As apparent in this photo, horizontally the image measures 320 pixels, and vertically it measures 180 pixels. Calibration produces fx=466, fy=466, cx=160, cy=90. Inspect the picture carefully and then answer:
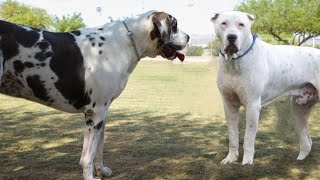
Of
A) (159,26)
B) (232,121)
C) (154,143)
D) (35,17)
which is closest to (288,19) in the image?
(35,17)

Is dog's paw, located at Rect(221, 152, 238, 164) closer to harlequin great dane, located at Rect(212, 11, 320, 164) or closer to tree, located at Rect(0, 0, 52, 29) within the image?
harlequin great dane, located at Rect(212, 11, 320, 164)

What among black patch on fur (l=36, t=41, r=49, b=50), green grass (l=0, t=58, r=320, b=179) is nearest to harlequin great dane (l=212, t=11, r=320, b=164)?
green grass (l=0, t=58, r=320, b=179)

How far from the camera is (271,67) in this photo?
5816 millimetres

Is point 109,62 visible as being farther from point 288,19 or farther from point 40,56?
point 288,19

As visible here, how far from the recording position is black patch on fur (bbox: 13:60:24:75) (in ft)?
14.2

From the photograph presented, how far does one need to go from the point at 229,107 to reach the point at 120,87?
170 cm

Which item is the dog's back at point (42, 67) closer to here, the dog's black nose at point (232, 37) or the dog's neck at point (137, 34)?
the dog's neck at point (137, 34)

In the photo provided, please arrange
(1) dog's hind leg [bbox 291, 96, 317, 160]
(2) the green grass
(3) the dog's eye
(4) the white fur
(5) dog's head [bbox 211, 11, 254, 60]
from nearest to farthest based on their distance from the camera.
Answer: (4) the white fur < (3) the dog's eye < (5) dog's head [bbox 211, 11, 254, 60] < (2) the green grass < (1) dog's hind leg [bbox 291, 96, 317, 160]

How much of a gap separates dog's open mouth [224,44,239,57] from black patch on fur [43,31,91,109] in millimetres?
1701

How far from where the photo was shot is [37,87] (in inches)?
176

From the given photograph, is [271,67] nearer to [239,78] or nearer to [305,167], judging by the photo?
[239,78]

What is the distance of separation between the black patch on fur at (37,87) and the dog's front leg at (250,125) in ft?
7.98

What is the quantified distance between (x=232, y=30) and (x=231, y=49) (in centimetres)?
22

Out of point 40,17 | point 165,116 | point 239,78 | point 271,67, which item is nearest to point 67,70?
point 239,78
